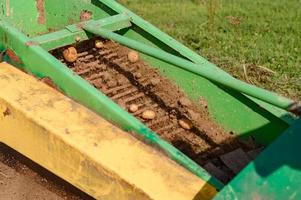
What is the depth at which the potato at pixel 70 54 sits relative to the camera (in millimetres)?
3936

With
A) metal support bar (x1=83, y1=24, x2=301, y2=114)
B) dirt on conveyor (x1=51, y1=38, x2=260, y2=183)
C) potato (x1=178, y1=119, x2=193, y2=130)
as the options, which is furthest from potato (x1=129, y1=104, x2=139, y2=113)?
metal support bar (x1=83, y1=24, x2=301, y2=114)

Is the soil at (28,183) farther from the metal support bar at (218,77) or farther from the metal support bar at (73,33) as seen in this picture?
the metal support bar at (218,77)

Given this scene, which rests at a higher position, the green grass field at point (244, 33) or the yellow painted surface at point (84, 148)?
the yellow painted surface at point (84, 148)

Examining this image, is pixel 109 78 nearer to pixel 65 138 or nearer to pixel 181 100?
pixel 181 100

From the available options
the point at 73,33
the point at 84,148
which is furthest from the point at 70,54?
the point at 84,148

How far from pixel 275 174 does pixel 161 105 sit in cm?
151

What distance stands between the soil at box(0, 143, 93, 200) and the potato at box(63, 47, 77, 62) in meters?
0.73

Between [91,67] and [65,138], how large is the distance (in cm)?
117

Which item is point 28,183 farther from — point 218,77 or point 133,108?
point 218,77

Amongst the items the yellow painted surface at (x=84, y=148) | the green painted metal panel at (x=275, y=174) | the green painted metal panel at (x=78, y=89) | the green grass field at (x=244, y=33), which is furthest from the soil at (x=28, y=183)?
the green grass field at (x=244, y=33)

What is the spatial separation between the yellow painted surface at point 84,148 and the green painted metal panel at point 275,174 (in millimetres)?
266

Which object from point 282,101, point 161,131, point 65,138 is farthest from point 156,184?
point 161,131

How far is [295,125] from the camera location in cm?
227

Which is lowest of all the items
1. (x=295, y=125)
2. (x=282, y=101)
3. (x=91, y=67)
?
(x=91, y=67)
